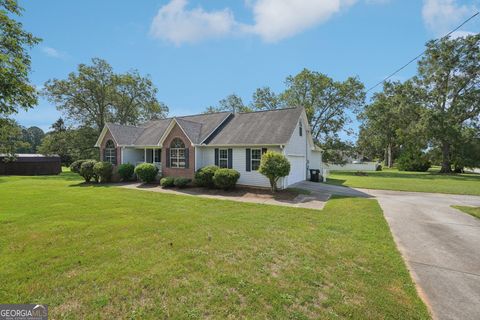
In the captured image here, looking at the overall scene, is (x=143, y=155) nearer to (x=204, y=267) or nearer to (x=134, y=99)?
(x=134, y=99)

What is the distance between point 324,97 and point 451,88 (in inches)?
644

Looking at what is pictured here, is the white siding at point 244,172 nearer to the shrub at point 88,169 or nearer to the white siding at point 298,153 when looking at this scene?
the white siding at point 298,153

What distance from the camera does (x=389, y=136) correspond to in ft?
142

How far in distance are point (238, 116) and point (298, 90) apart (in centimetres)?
1599

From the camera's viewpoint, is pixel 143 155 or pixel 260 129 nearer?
pixel 260 129

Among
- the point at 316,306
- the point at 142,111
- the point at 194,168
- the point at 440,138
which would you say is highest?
the point at 142,111

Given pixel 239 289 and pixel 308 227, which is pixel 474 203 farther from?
pixel 239 289

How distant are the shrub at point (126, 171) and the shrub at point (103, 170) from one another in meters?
0.75

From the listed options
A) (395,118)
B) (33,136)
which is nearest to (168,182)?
(395,118)

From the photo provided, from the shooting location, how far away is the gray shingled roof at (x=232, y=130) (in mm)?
15945

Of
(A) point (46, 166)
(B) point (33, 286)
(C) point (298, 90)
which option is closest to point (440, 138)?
(C) point (298, 90)

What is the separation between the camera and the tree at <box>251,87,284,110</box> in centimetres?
3456

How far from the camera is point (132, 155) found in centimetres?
2173

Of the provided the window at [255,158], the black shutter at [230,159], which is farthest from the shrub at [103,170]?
the window at [255,158]
